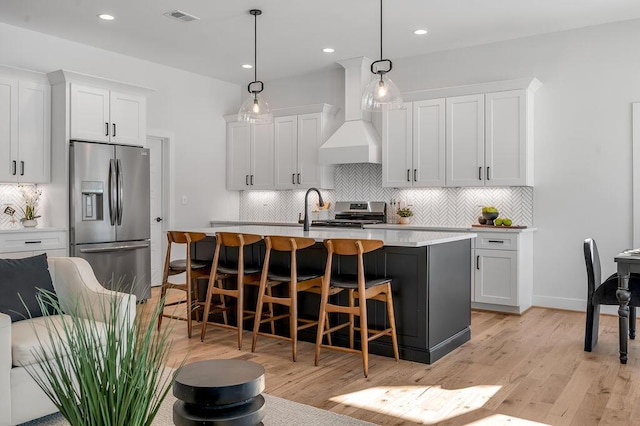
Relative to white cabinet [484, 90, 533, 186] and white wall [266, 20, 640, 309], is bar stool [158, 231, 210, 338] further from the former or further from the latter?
white wall [266, 20, 640, 309]

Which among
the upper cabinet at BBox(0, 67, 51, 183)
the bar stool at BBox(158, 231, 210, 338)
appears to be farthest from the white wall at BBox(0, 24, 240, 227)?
the bar stool at BBox(158, 231, 210, 338)

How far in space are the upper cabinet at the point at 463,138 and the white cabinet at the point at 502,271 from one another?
64 centimetres

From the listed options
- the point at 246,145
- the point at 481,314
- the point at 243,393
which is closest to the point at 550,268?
the point at 481,314

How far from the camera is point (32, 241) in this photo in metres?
5.19

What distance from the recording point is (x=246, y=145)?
310 inches

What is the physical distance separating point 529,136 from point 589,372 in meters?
2.90

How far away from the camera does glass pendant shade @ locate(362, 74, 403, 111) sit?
4.18 metres

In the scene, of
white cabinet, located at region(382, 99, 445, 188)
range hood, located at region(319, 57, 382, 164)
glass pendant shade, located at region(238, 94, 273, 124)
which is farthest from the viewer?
range hood, located at region(319, 57, 382, 164)

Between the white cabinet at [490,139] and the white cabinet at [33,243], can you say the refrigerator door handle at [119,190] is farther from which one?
the white cabinet at [490,139]

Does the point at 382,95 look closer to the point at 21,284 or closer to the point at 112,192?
the point at 21,284

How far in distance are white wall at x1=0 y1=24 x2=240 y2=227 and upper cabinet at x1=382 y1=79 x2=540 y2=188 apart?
8.85ft

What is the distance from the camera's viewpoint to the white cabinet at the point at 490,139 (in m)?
5.64

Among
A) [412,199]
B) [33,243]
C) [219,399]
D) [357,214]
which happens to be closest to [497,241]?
[412,199]

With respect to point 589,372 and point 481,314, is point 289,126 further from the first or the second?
point 589,372
